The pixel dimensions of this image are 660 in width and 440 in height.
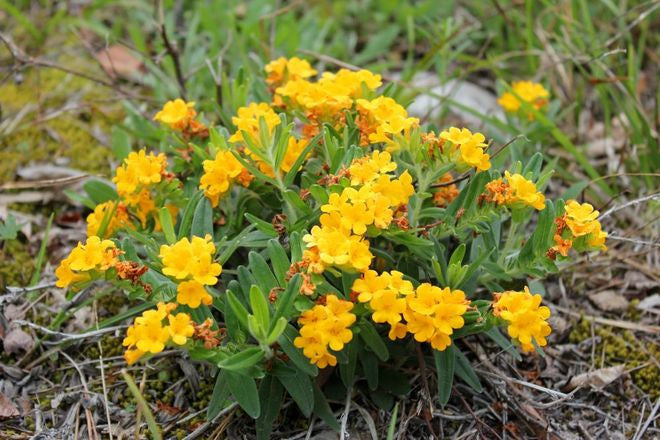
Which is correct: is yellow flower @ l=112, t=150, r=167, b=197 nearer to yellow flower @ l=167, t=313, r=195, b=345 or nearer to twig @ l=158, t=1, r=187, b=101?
yellow flower @ l=167, t=313, r=195, b=345

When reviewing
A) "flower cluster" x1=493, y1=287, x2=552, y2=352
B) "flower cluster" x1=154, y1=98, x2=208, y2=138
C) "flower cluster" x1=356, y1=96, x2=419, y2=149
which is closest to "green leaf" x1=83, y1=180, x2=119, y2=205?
"flower cluster" x1=154, y1=98, x2=208, y2=138

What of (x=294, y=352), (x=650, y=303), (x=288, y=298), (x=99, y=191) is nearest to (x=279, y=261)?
(x=288, y=298)

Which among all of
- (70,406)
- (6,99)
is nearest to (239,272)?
(70,406)

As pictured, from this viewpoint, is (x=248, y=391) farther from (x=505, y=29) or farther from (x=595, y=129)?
(x=505, y=29)

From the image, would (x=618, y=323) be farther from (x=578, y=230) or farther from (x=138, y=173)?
(x=138, y=173)

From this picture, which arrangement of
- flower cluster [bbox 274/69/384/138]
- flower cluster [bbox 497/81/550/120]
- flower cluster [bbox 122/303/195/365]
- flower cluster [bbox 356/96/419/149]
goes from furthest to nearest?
flower cluster [bbox 497/81/550/120], flower cluster [bbox 274/69/384/138], flower cluster [bbox 356/96/419/149], flower cluster [bbox 122/303/195/365]

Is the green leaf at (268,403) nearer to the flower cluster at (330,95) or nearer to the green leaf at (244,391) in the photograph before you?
the green leaf at (244,391)

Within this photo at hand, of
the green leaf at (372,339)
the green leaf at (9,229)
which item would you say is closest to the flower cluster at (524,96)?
the green leaf at (372,339)
